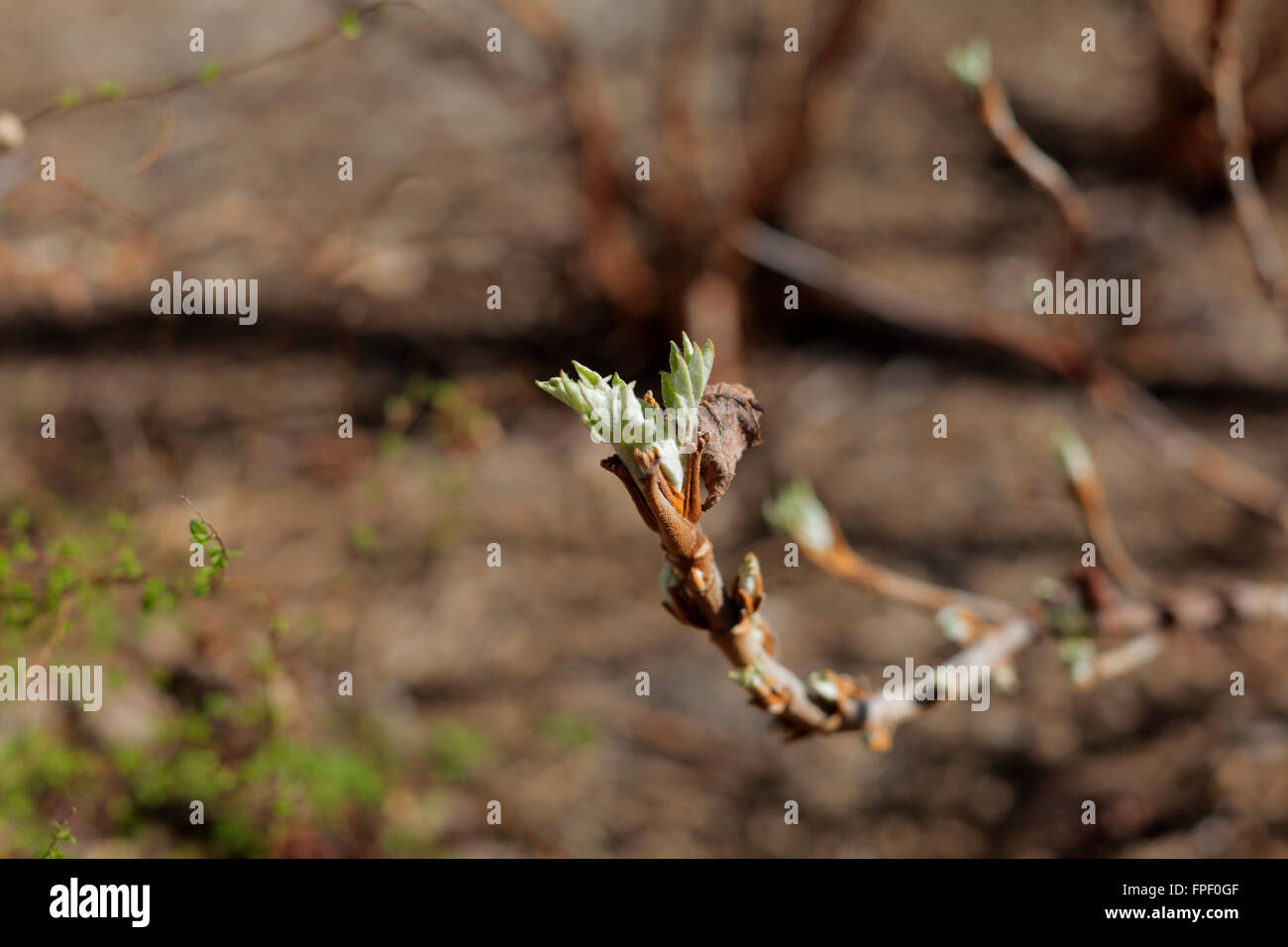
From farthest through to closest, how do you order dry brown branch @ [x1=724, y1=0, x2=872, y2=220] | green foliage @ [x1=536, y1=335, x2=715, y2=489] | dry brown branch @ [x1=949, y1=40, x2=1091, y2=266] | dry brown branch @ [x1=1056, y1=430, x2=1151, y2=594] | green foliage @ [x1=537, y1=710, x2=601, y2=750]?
dry brown branch @ [x1=724, y1=0, x2=872, y2=220] → green foliage @ [x1=537, y1=710, x2=601, y2=750] → dry brown branch @ [x1=1056, y1=430, x2=1151, y2=594] → dry brown branch @ [x1=949, y1=40, x2=1091, y2=266] → green foliage @ [x1=536, y1=335, x2=715, y2=489]

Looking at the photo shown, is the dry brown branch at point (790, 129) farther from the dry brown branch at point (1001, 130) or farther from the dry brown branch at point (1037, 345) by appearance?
the dry brown branch at point (1001, 130)

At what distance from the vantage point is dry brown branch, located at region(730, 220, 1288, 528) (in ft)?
5.75

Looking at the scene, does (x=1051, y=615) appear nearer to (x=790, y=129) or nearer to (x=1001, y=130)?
(x=1001, y=130)

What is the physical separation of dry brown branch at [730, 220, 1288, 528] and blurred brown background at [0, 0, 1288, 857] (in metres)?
0.06

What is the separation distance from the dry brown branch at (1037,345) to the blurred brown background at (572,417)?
0.06 m

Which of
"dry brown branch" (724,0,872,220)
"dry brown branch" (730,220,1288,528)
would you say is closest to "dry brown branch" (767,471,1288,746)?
"dry brown branch" (730,220,1288,528)

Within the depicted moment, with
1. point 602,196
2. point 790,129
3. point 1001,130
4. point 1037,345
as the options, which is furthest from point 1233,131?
point 602,196

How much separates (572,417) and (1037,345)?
1085 millimetres

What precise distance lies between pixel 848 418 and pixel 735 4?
4.62ft

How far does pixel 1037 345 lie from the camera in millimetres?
1924

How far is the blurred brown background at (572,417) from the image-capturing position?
174 centimetres

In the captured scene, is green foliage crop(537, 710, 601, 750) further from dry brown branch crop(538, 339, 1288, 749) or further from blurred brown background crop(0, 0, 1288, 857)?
dry brown branch crop(538, 339, 1288, 749)

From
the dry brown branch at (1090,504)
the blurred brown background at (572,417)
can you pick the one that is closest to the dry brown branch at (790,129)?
the blurred brown background at (572,417)
